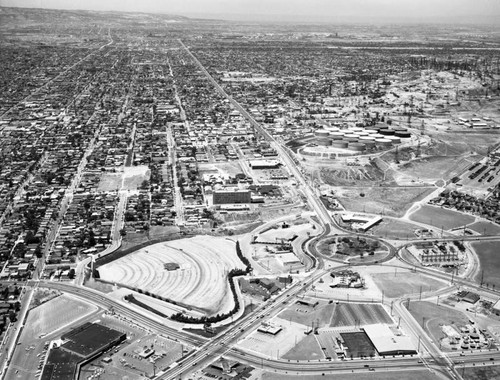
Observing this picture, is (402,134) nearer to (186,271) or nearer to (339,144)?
(339,144)

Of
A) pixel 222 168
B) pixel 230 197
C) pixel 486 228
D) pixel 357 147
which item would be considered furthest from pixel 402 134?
pixel 230 197

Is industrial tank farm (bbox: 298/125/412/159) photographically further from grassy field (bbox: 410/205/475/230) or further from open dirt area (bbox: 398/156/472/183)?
A: grassy field (bbox: 410/205/475/230)

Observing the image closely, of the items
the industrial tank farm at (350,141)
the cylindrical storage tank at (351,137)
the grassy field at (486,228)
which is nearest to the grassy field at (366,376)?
the grassy field at (486,228)

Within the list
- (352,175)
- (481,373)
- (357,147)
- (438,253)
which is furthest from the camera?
(357,147)

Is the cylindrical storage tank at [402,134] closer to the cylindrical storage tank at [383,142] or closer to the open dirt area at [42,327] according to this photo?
the cylindrical storage tank at [383,142]

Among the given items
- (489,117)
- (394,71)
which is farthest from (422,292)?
(394,71)

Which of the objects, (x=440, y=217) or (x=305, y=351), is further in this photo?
(x=440, y=217)
